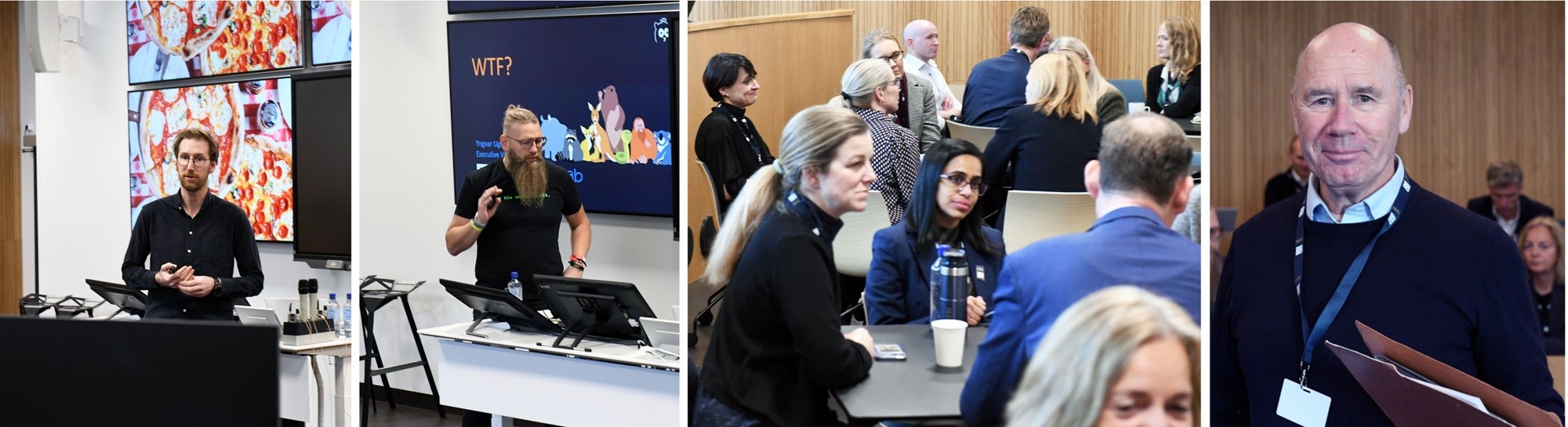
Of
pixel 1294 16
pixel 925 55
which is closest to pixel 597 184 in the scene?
pixel 925 55

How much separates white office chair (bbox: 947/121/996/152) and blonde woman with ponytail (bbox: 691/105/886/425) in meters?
0.20

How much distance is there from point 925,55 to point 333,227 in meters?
2.08

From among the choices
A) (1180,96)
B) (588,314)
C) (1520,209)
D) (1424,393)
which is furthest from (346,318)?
(1520,209)

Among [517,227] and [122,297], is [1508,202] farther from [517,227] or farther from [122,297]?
[122,297]

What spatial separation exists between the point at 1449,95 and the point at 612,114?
205 centimetres

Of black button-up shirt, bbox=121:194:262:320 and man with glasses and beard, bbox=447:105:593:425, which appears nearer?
man with glasses and beard, bbox=447:105:593:425

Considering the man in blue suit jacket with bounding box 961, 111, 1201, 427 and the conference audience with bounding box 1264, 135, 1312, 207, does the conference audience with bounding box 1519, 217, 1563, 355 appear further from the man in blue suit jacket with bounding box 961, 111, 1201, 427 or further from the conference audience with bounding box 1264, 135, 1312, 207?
the man in blue suit jacket with bounding box 961, 111, 1201, 427

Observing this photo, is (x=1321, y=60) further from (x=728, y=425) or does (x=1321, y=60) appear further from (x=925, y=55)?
(x=728, y=425)

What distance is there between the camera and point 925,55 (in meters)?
2.50

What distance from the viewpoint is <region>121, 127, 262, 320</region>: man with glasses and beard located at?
366cm

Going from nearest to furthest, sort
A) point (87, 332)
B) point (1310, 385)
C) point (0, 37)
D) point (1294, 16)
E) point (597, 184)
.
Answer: point (87, 332)
point (1310, 385)
point (1294, 16)
point (597, 184)
point (0, 37)

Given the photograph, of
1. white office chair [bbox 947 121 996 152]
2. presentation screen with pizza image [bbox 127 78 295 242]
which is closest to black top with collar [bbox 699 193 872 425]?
white office chair [bbox 947 121 996 152]

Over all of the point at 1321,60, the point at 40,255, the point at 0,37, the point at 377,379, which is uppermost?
the point at 0,37

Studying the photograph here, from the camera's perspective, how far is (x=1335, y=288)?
2270mm
